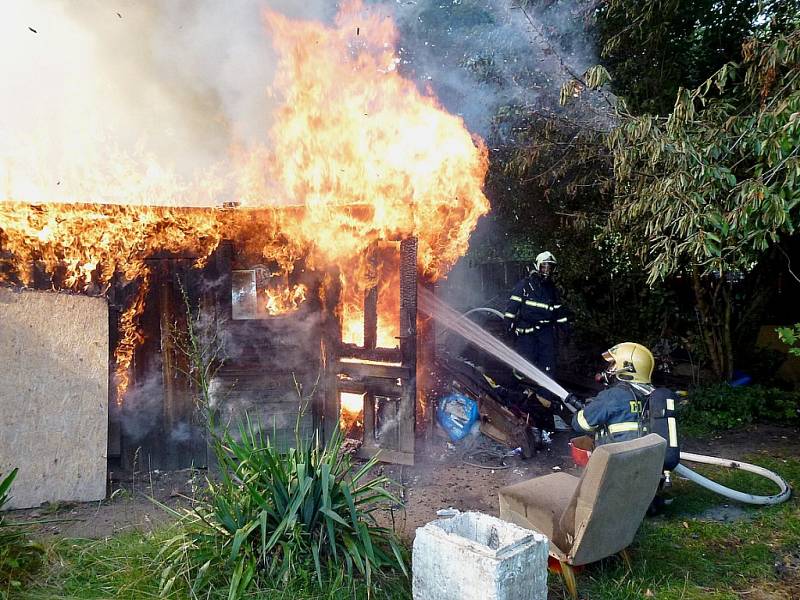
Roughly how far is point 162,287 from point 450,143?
373 centimetres

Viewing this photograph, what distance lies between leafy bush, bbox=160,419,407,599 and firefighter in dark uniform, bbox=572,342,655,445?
1990 millimetres

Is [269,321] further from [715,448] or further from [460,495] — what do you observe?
[715,448]

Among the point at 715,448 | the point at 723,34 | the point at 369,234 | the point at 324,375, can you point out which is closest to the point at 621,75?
the point at 723,34

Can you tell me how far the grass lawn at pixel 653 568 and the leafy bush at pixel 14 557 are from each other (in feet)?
0.26

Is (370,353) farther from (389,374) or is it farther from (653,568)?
(653,568)

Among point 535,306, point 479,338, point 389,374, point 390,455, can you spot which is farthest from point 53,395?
point 535,306

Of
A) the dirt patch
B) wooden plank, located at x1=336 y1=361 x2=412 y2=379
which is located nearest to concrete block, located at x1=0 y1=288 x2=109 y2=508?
the dirt patch

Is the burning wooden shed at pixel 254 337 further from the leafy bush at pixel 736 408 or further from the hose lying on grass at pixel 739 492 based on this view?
the leafy bush at pixel 736 408

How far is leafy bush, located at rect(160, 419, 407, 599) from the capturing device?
350cm

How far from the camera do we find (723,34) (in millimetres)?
8039

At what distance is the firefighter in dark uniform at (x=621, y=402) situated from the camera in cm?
475

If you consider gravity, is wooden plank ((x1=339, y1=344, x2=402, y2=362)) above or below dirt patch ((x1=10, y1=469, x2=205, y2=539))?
above

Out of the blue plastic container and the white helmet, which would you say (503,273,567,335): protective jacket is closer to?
the white helmet

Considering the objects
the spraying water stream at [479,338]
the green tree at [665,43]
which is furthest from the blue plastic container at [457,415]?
the green tree at [665,43]
